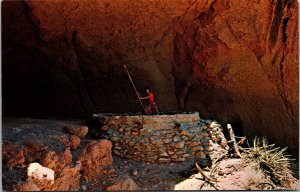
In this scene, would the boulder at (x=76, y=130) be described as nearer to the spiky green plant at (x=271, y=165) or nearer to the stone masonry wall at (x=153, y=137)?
the stone masonry wall at (x=153, y=137)

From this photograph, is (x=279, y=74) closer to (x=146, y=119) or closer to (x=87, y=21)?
(x=146, y=119)

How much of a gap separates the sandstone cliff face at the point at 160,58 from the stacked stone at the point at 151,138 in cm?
351

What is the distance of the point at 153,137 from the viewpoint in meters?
7.17

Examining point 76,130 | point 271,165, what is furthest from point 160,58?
point 271,165

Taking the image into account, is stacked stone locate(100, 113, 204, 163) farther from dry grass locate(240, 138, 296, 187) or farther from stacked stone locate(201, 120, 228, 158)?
dry grass locate(240, 138, 296, 187)

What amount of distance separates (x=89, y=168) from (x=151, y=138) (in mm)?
1665

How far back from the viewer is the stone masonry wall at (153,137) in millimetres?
7133

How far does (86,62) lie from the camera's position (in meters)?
11.0

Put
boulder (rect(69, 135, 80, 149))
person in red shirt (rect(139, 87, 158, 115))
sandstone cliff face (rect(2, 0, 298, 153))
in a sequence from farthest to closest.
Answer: sandstone cliff face (rect(2, 0, 298, 153))
person in red shirt (rect(139, 87, 158, 115))
boulder (rect(69, 135, 80, 149))

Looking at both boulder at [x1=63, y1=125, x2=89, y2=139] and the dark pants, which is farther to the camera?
the dark pants

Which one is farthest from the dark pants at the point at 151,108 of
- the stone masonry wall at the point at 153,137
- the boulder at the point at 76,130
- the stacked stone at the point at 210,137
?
the boulder at the point at 76,130

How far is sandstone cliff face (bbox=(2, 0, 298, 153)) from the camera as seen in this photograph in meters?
9.50

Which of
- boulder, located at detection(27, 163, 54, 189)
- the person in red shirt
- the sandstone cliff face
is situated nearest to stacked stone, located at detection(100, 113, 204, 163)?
the person in red shirt

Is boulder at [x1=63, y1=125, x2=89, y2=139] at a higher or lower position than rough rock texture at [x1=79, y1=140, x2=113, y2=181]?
higher
